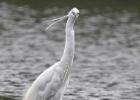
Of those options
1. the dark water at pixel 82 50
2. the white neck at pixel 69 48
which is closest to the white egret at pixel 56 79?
the white neck at pixel 69 48

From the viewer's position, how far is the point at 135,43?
15797 millimetres

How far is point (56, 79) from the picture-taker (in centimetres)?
870

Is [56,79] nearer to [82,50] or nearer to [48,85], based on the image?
[48,85]

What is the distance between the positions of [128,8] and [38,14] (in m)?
3.17

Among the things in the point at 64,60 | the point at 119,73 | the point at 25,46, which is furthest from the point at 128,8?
the point at 64,60

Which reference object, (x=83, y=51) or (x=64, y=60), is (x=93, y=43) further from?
(x=64, y=60)

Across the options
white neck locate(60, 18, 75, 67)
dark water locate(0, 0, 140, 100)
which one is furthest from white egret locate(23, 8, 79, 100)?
dark water locate(0, 0, 140, 100)

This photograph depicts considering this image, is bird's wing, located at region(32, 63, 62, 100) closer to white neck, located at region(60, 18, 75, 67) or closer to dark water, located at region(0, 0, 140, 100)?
white neck, located at region(60, 18, 75, 67)

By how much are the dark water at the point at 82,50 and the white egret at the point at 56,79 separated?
2.21m

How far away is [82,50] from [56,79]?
21.4 ft

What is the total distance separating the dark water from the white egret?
7.24ft

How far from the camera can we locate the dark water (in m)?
11.8

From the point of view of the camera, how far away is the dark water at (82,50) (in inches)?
465

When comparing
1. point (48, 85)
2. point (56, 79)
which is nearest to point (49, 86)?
point (48, 85)
